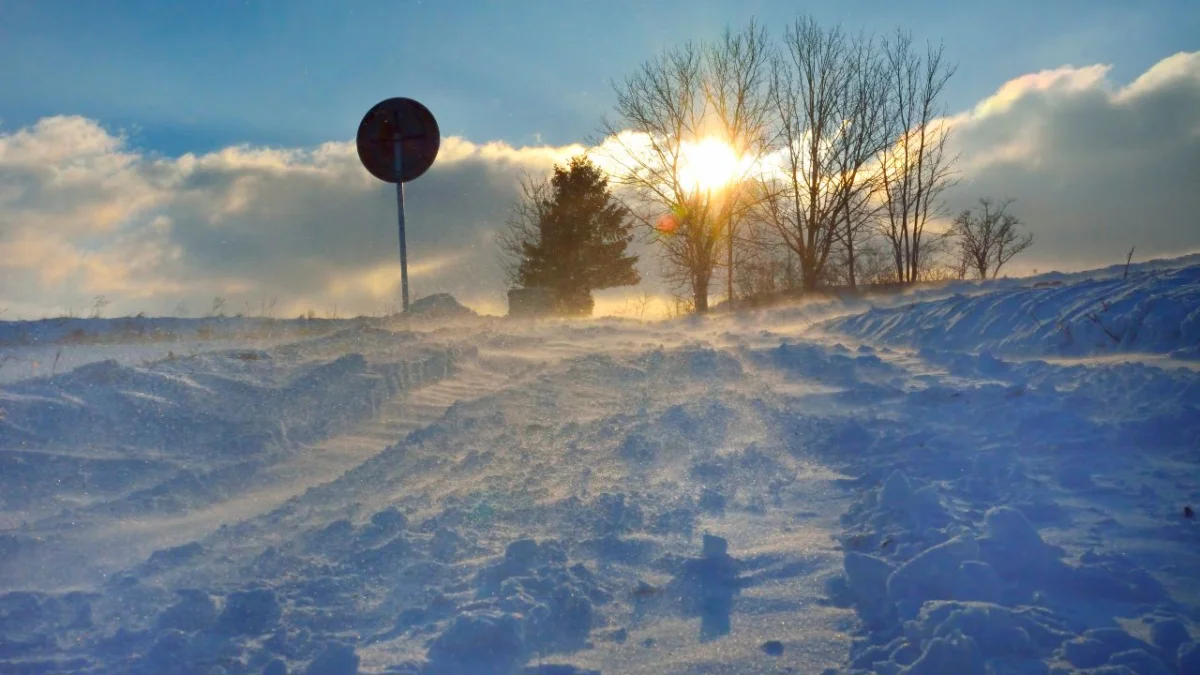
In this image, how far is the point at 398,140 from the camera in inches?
460

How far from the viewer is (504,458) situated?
516cm

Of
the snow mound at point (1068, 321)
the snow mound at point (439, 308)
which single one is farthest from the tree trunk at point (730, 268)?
the snow mound at point (1068, 321)

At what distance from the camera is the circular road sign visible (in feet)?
38.3

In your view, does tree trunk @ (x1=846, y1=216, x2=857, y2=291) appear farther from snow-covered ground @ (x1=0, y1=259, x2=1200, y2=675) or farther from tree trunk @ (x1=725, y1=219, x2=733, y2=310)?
snow-covered ground @ (x1=0, y1=259, x2=1200, y2=675)

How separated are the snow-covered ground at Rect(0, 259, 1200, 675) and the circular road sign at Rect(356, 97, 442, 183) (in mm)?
5125

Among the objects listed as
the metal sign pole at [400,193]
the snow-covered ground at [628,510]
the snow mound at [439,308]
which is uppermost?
the metal sign pole at [400,193]

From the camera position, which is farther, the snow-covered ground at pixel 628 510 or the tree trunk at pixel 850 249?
the tree trunk at pixel 850 249

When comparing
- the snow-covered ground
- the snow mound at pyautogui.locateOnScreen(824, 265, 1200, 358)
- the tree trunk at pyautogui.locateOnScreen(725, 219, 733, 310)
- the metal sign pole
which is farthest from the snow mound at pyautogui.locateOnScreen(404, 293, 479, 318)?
the tree trunk at pyautogui.locateOnScreen(725, 219, 733, 310)

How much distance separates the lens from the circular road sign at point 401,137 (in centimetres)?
1168

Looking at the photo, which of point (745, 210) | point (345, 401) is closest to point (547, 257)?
point (745, 210)

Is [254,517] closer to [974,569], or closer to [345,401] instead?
[345,401]

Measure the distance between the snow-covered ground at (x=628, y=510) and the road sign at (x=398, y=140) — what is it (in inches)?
201

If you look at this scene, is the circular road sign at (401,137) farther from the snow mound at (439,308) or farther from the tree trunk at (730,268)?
the tree trunk at (730,268)

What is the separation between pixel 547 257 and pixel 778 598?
28365mm
